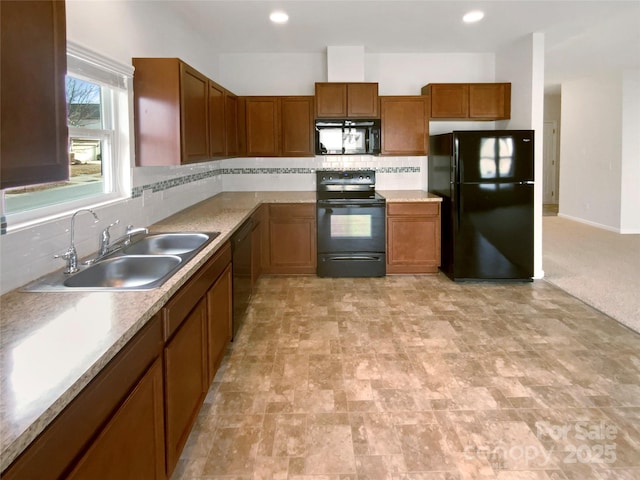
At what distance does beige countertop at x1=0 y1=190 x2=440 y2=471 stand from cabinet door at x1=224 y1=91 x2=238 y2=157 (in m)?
2.93

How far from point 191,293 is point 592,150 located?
8.49 meters

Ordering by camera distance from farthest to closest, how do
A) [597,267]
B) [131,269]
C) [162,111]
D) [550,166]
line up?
[550,166], [597,267], [162,111], [131,269]

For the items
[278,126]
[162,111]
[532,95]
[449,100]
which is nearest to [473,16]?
[532,95]

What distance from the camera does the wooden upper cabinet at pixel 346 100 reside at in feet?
18.5

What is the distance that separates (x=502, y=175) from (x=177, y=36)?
3.33 meters

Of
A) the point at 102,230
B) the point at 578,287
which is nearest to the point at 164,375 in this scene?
the point at 102,230

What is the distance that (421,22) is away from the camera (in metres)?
4.77

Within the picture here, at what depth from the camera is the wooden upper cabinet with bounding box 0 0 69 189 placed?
124cm

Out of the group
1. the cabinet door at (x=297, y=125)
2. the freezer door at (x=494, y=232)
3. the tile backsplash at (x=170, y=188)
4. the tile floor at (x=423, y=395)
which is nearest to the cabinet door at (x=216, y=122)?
the tile backsplash at (x=170, y=188)

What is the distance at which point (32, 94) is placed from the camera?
1.34 meters

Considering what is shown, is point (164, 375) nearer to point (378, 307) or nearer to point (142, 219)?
point (142, 219)

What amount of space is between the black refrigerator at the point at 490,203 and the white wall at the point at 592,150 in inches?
157

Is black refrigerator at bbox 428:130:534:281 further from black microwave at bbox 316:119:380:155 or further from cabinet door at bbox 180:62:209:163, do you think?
cabinet door at bbox 180:62:209:163

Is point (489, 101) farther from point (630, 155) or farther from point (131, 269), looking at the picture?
point (131, 269)
